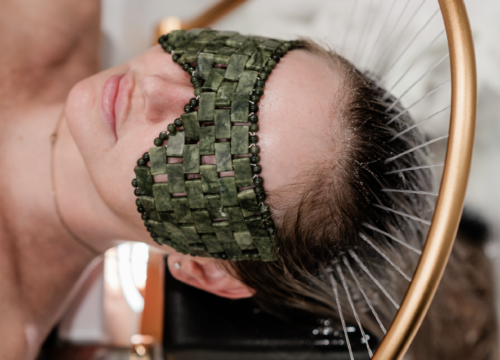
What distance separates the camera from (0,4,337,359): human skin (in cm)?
58

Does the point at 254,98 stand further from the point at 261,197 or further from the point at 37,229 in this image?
the point at 37,229

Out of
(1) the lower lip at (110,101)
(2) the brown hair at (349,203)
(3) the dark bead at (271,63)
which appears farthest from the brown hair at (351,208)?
(1) the lower lip at (110,101)

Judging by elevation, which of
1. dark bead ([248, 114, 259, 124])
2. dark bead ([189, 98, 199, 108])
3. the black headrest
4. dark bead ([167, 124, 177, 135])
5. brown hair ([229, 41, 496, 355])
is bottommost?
the black headrest

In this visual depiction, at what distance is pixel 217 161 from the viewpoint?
570 millimetres

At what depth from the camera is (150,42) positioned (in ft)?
4.64

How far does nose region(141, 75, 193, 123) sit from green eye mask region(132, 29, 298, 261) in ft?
0.07

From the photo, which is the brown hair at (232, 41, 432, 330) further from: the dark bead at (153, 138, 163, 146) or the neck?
the neck

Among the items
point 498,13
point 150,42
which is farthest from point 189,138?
point 150,42

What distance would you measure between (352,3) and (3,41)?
3.06 ft

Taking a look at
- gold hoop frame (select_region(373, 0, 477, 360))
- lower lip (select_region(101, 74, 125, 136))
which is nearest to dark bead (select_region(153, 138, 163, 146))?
lower lip (select_region(101, 74, 125, 136))

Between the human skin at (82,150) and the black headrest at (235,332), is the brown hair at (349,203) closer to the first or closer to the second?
the human skin at (82,150)

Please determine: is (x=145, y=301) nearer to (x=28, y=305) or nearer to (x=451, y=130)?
(x=28, y=305)

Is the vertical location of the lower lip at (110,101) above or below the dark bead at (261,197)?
above

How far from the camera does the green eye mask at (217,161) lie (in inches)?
22.4
